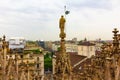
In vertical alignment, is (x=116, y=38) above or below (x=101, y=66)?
above

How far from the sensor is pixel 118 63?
8.65 meters

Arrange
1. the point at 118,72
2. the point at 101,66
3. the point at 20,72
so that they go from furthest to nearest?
the point at 20,72 < the point at 101,66 < the point at 118,72

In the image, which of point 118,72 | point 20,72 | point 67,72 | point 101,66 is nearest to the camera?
point 118,72

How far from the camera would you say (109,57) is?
873 cm

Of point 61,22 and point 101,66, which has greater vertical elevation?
point 61,22

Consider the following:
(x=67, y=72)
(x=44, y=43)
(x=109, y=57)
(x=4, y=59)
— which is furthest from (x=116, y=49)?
(x=44, y=43)

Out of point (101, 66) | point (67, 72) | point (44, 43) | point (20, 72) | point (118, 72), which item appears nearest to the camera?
point (118, 72)

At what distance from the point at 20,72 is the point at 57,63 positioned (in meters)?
1.55

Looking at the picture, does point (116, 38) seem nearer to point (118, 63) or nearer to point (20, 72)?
point (118, 63)

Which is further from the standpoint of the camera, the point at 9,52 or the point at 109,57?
the point at 9,52

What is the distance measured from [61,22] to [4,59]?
91.0 inches

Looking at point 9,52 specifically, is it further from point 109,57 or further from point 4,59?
point 109,57

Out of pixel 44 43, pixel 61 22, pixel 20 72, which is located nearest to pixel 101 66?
pixel 61 22

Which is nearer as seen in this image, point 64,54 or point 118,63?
point 118,63
